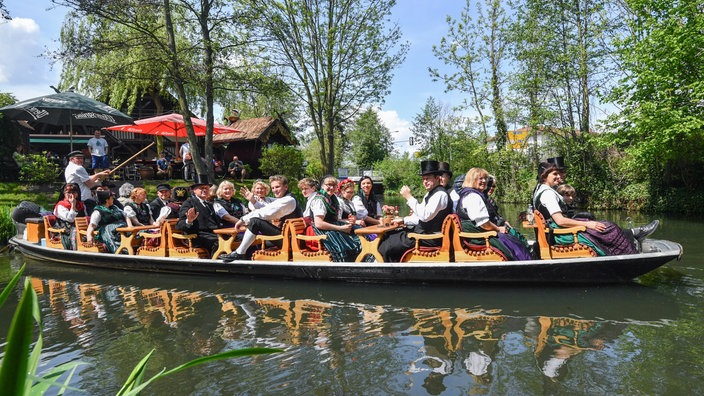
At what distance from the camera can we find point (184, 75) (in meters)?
14.1

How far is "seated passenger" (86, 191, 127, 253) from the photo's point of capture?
9.34 m

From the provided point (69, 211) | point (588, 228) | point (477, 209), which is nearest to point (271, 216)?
point (477, 209)

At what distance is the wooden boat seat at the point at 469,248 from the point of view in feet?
20.7

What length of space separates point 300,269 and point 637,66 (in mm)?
14812

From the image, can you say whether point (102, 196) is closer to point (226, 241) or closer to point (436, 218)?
point (226, 241)

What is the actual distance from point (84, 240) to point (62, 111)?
6.72 m

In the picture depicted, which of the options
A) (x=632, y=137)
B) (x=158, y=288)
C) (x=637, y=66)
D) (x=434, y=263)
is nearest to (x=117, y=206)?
(x=158, y=288)

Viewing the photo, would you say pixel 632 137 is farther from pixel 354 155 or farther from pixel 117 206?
pixel 354 155

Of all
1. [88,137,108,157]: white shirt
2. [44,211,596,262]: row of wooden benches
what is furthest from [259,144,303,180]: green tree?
[44,211,596,262]: row of wooden benches

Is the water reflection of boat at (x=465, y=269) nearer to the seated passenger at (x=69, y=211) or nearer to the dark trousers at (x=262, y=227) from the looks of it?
the dark trousers at (x=262, y=227)

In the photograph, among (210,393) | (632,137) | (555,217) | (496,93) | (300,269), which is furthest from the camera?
(496,93)

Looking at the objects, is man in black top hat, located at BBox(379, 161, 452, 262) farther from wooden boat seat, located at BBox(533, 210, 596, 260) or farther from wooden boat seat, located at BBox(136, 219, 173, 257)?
wooden boat seat, located at BBox(136, 219, 173, 257)

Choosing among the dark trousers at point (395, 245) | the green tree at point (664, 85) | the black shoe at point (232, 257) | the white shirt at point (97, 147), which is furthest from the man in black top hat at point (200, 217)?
the green tree at point (664, 85)

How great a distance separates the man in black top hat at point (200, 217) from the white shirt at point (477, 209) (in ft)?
13.7
